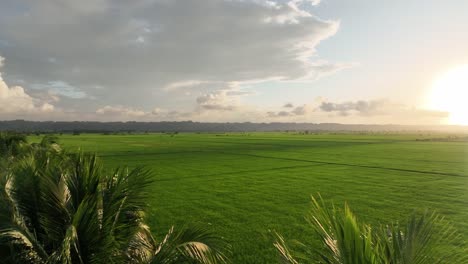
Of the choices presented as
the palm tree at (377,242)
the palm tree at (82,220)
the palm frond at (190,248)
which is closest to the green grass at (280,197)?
the palm tree at (82,220)

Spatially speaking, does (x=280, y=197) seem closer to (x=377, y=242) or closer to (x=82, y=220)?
(x=82, y=220)

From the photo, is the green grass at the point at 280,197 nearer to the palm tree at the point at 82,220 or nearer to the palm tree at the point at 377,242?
the palm tree at the point at 82,220

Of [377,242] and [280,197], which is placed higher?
[377,242]

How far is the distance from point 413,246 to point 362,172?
31.5m

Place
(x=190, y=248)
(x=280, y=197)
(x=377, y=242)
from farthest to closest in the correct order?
(x=280, y=197), (x=190, y=248), (x=377, y=242)

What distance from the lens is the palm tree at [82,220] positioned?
13.4ft

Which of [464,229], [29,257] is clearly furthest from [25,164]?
[464,229]

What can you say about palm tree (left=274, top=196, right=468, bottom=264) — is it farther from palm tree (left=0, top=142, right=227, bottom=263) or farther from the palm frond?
palm tree (left=0, top=142, right=227, bottom=263)

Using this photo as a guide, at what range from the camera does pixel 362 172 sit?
3203 centimetres

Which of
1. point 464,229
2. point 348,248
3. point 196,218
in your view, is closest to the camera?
point 348,248

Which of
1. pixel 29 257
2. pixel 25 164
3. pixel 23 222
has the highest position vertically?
pixel 25 164

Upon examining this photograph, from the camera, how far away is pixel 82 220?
158 inches

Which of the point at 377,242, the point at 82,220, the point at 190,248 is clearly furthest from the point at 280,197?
the point at 377,242

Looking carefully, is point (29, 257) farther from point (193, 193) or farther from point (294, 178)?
point (294, 178)
